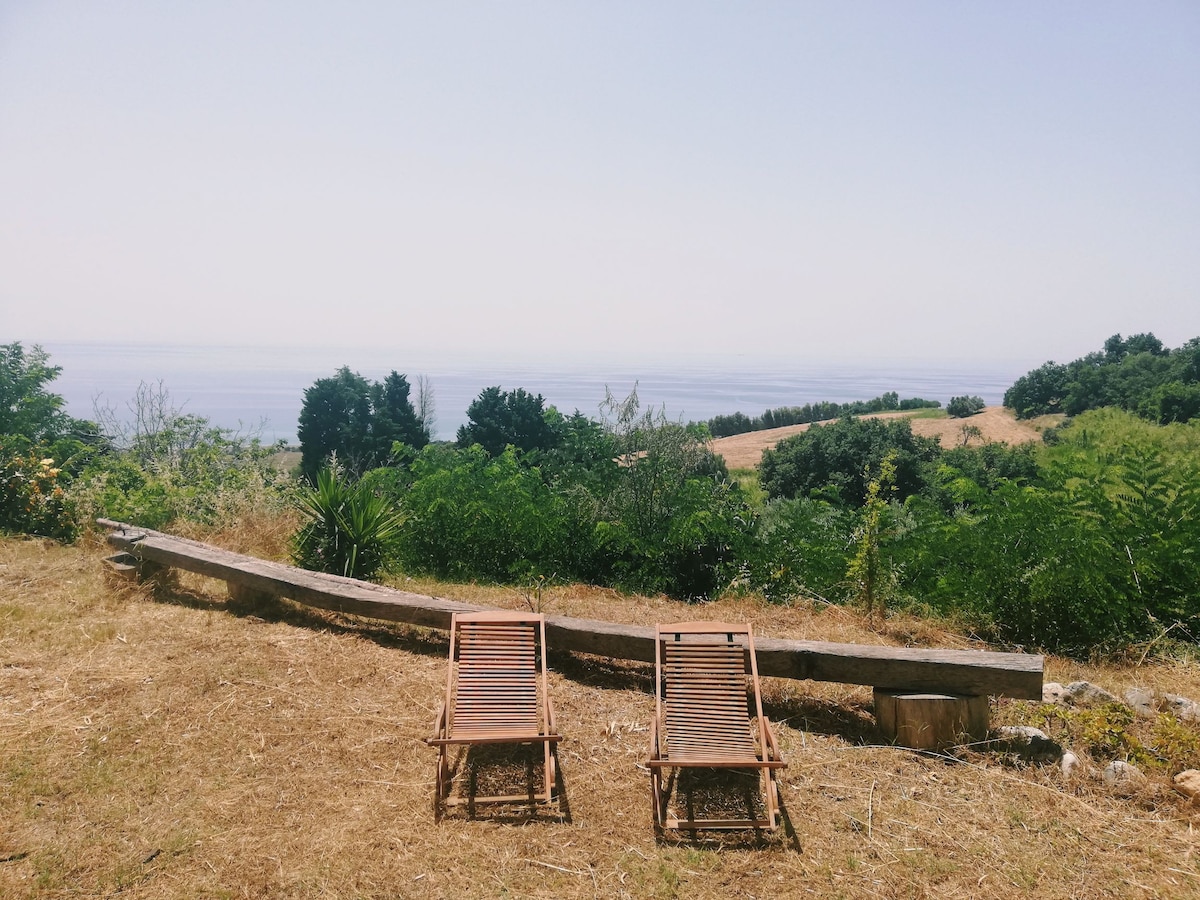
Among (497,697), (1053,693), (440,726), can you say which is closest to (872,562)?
(1053,693)

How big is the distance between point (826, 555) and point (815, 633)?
1.27 metres

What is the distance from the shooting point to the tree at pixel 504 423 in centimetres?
2219

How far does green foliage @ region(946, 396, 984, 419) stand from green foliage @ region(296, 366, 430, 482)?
25654 millimetres

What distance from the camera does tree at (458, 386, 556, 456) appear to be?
22.2 m

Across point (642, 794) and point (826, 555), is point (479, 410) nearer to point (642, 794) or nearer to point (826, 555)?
point (826, 555)

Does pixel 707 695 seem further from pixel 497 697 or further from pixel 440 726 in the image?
pixel 440 726

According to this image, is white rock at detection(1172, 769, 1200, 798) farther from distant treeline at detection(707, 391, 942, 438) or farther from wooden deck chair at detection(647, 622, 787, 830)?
distant treeline at detection(707, 391, 942, 438)

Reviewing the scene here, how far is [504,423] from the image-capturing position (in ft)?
73.6

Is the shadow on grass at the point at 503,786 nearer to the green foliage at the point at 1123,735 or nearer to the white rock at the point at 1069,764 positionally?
the white rock at the point at 1069,764

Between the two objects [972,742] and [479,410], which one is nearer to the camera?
[972,742]

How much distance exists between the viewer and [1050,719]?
4.59m

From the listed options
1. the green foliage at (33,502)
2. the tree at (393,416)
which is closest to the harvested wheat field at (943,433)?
the tree at (393,416)

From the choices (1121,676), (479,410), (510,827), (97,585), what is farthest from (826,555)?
(479,410)

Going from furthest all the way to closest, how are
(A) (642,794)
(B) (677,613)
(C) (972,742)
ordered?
(B) (677,613)
(C) (972,742)
(A) (642,794)
